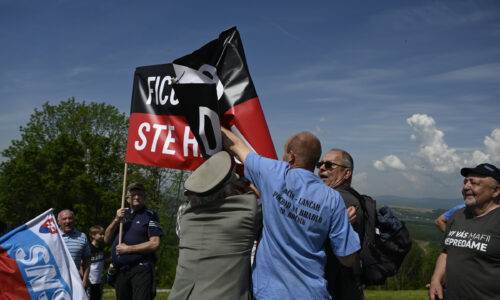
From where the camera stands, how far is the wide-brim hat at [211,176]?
2.76 m

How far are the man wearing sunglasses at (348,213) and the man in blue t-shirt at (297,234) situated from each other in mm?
265

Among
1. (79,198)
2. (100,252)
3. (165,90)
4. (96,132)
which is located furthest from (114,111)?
(165,90)

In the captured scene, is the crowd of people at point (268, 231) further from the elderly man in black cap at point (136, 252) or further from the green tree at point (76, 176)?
the green tree at point (76, 176)

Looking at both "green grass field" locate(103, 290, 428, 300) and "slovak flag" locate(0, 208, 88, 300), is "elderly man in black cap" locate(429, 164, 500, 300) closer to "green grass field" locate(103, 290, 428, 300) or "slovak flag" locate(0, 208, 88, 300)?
"slovak flag" locate(0, 208, 88, 300)

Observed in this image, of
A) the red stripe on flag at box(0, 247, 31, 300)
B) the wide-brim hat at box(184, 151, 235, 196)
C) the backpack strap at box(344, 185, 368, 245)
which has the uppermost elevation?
the wide-brim hat at box(184, 151, 235, 196)

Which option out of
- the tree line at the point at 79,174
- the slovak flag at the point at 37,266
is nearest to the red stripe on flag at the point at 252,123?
the slovak flag at the point at 37,266

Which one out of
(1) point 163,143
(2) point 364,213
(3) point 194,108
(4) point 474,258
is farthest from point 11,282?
(4) point 474,258

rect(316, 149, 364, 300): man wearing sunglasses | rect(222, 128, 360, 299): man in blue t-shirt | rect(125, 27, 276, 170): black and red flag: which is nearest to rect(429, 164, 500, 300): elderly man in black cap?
rect(316, 149, 364, 300): man wearing sunglasses

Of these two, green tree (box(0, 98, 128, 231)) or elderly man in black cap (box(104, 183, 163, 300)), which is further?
green tree (box(0, 98, 128, 231))

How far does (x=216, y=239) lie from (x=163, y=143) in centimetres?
253

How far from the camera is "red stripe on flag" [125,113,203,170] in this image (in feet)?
15.7

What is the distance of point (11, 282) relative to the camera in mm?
5055

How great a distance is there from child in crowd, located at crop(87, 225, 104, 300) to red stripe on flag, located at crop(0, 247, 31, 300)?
3383mm

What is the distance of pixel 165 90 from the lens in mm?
5043
